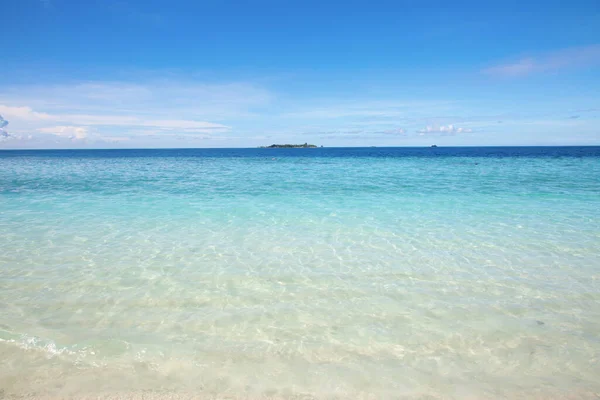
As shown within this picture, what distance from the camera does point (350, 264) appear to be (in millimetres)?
6797

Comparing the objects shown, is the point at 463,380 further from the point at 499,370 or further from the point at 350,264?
the point at 350,264

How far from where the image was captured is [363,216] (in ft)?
36.7

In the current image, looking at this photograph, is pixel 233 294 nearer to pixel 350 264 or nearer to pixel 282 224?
pixel 350 264

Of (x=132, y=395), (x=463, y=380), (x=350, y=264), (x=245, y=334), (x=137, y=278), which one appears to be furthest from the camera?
(x=350, y=264)

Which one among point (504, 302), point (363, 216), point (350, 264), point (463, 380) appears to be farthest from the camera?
point (363, 216)

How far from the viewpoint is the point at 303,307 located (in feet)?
16.6

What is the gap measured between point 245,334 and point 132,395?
1439 mm

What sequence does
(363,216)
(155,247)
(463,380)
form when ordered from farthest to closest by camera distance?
1. (363,216)
2. (155,247)
3. (463,380)

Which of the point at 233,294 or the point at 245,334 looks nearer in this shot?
the point at 245,334

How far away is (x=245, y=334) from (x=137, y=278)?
2.93 meters

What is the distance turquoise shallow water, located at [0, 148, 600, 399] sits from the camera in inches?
138

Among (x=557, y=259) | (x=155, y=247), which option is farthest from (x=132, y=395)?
(x=557, y=259)

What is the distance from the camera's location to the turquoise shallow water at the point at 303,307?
350 cm

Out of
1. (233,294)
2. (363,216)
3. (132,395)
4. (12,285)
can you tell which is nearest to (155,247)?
(12,285)
